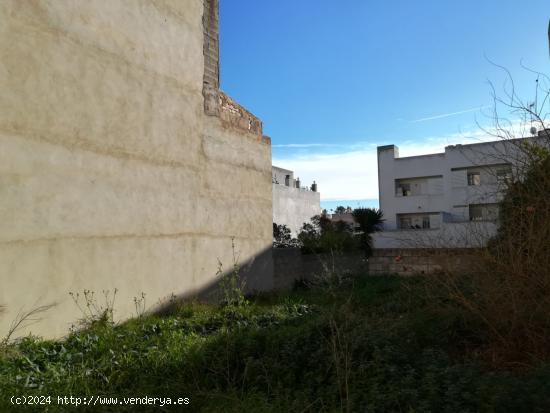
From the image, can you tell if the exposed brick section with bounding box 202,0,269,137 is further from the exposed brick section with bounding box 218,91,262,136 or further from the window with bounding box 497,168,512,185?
the window with bounding box 497,168,512,185

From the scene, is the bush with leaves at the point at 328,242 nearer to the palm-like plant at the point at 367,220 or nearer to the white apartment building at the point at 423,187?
the palm-like plant at the point at 367,220

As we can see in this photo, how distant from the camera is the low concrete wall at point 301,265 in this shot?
1041 cm

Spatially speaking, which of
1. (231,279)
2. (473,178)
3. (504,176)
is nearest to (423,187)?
(473,178)

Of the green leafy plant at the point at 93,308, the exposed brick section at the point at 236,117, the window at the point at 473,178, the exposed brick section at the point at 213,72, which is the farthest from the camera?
the window at the point at 473,178

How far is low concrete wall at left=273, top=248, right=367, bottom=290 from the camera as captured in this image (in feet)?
34.2

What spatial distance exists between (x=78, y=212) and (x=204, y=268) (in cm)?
277

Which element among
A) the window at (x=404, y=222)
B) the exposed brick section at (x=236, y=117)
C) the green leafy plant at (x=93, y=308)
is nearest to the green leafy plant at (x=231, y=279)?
the green leafy plant at (x=93, y=308)

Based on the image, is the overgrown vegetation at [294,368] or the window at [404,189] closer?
the overgrown vegetation at [294,368]

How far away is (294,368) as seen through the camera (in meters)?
3.89

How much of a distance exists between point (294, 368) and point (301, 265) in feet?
25.1

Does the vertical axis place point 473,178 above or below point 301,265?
above

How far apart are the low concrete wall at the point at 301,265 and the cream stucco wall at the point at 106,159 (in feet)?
6.78

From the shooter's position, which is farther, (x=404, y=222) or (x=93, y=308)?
(x=404, y=222)

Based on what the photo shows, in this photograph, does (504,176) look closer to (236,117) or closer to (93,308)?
(236,117)
